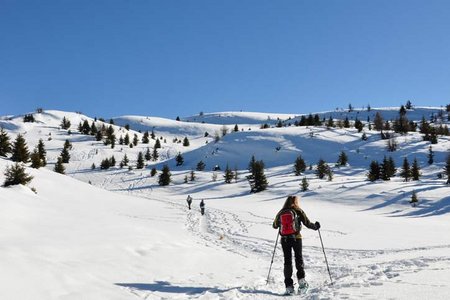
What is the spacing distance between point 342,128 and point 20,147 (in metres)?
92.6

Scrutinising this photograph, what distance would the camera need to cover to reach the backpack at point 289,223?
850 centimetres

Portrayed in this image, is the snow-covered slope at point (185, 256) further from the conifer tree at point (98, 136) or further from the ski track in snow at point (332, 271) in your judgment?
the conifer tree at point (98, 136)

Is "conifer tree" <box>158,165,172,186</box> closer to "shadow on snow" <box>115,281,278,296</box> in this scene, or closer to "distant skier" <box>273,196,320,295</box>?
"distant skier" <box>273,196,320,295</box>

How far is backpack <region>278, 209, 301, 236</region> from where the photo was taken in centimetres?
850

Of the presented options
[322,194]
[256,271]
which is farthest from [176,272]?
[322,194]

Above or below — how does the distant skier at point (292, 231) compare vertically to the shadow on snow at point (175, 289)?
above

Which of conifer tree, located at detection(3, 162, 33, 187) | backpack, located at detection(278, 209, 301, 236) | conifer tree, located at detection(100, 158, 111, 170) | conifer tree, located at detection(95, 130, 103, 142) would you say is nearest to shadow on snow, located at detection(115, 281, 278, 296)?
backpack, located at detection(278, 209, 301, 236)

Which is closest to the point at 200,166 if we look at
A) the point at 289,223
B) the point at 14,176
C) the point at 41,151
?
the point at 41,151

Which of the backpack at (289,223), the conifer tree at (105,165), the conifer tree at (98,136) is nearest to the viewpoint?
the backpack at (289,223)

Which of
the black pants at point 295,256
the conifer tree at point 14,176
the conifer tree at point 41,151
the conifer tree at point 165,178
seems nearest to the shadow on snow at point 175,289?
the black pants at point 295,256

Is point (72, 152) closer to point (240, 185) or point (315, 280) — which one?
point (240, 185)

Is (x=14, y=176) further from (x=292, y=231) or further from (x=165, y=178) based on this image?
(x=165, y=178)

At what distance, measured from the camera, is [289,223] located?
8.54 meters

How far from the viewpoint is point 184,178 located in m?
76.6
